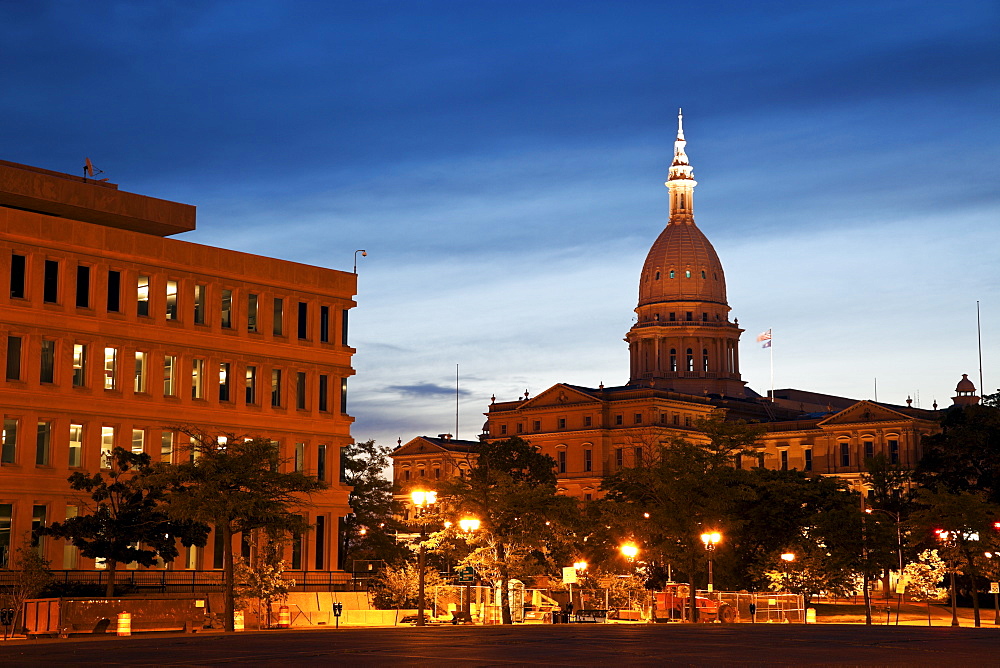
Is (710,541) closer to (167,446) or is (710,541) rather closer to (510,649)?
(167,446)

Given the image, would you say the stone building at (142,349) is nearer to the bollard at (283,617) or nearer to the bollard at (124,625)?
the bollard at (283,617)

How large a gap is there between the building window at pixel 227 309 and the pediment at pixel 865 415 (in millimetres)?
120810

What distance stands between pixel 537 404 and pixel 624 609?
366 ft

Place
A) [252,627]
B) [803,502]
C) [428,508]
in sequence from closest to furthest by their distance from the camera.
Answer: [252,627] → [428,508] → [803,502]

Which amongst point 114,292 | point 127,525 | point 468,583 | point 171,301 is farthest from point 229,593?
point 171,301

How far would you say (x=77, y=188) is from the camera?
225 feet

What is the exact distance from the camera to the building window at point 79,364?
6519 cm

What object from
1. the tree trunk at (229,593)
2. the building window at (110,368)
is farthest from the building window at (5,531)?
the tree trunk at (229,593)

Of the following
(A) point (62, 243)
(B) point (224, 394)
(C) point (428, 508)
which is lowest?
(C) point (428, 508)

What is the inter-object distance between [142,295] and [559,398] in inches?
4982

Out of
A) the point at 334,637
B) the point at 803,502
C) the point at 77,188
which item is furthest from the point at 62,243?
the point at 803,502

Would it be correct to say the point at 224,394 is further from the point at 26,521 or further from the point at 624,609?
the point at 624,609

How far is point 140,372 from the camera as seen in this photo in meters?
67.8

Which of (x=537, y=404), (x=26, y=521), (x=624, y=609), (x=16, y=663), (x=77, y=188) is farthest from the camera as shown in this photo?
(x=537, y=404)
